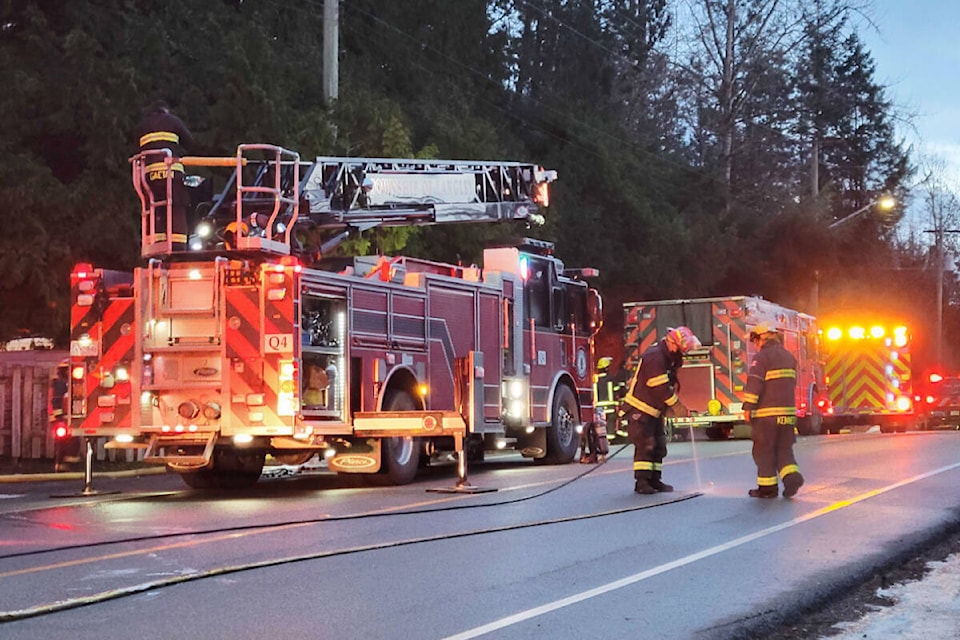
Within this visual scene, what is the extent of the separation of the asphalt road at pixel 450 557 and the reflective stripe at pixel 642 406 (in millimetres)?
829

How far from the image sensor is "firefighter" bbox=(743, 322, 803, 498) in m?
12.3

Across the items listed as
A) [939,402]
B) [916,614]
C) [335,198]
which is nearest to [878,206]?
[939,402]

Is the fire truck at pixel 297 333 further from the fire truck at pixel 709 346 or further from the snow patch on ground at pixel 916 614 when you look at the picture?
the fire truck at pixel 709 346

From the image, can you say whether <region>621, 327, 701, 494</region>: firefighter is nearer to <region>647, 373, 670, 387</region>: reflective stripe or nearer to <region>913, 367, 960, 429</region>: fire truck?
<region>647, 373, 670, 387</region>: reflective stripe

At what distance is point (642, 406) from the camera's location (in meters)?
12.9

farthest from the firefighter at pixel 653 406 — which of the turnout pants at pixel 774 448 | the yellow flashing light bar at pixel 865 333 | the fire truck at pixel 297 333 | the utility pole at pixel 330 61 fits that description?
the yellow flashing light bar at pixel 865 333

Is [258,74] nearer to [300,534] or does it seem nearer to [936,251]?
[300,534]

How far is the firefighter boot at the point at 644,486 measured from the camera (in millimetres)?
12883

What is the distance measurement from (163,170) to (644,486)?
569 centimetres

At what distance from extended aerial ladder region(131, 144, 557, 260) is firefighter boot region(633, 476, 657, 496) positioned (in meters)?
4.13

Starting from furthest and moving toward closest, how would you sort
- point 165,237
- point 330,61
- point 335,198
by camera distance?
point 330,61 < point 335,198 < point 165,237

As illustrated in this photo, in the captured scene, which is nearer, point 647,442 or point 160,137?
point 647,442

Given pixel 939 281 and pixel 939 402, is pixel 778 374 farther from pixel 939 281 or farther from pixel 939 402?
pixel 939 281

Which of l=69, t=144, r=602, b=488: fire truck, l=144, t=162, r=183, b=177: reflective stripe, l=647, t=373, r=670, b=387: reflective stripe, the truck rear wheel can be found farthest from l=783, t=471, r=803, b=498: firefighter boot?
the truck rear wheel
